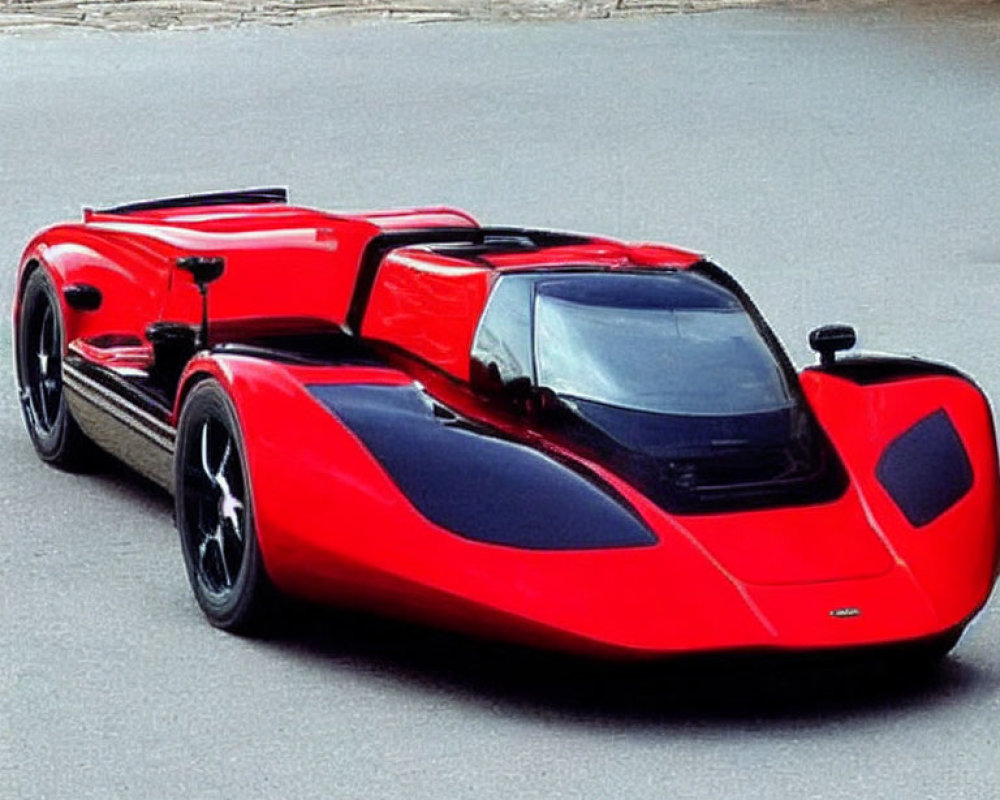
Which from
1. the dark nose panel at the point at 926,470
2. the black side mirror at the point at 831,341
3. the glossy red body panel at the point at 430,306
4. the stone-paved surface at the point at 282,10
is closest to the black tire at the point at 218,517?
the glossy red body panel at the point at 430,306

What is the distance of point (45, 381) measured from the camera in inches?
351

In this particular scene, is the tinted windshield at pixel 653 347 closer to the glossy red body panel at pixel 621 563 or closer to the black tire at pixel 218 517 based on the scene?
the glossy red body panel at pixel 621 563

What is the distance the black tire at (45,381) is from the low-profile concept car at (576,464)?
1156 mm

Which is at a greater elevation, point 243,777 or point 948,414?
point 948,414

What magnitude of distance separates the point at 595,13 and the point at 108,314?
14.9 m

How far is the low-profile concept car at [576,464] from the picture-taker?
5.86 meters

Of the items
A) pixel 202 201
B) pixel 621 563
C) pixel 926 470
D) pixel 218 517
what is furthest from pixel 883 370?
pixel 202 201

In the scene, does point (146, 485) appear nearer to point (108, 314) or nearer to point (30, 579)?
point (108, 314)

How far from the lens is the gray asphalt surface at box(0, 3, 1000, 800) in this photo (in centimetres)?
573

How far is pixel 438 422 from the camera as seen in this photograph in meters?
6.28

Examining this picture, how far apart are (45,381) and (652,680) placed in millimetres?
3466

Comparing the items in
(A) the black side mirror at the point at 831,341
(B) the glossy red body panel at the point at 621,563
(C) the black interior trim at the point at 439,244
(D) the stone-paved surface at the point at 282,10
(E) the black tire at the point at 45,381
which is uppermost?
(C) the black interior trim at the point at 439,244

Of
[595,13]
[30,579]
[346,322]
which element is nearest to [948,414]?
[346,322]

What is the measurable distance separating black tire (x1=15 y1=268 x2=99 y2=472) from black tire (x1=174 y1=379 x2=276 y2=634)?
1766mm
